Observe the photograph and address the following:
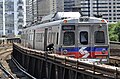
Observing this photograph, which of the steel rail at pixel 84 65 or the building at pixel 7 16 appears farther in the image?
the building at pixel 7 16

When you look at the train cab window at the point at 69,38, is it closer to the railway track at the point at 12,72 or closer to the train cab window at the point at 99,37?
the train cab window at the point at 99,37

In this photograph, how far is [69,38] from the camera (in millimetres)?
18719

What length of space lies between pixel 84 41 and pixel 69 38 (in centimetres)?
78

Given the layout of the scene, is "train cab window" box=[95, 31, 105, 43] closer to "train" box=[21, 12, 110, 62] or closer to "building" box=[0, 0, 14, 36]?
"train" box=[21, 12, 110, 62]

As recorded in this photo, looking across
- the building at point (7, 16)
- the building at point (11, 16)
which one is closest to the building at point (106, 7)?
the building at point (11, 16)

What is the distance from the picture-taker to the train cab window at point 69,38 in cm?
1858

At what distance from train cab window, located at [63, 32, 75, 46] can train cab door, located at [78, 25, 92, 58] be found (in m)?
0.36

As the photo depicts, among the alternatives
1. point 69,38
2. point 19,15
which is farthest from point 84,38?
point 19,15

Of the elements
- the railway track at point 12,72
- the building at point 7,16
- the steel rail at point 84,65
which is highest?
the building at point 7,16

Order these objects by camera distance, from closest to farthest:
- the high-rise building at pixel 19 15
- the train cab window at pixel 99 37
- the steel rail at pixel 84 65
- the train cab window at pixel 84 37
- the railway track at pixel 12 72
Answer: the steel rail at pixel 84 65, the train cab window at pixel 84 37, the train cab window at pixel 99 37, the railway track at pixel 12 72, the high-rise building at pixel 19 15

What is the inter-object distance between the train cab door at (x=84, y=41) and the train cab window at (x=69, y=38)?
1.17 feet

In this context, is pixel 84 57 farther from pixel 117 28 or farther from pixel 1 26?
pixel 1 26

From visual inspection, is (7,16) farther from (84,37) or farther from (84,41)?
(84,41)

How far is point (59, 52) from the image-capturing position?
18.8m
